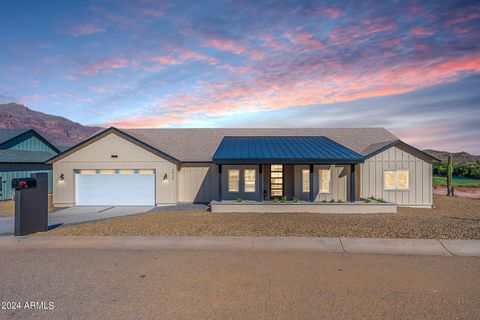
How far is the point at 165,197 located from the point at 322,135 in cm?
1344

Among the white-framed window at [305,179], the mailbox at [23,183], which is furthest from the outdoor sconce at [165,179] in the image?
the white-framed window at [305,179]

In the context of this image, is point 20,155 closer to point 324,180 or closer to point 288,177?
point 288,177

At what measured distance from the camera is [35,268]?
7.45 metres

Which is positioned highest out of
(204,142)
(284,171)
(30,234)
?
(204,142)

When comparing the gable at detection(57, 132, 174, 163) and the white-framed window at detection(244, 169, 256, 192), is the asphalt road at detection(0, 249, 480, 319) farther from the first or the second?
the gable at detection(57, 132, 174, 163)

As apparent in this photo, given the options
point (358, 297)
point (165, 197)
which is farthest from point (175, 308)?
point (165, 197)

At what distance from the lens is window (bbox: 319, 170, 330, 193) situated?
19.7 m

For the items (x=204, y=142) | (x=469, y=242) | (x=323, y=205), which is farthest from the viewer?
(x=204, y=142)

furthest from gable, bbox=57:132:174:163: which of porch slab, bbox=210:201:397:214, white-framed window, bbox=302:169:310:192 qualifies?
white-framed window, bbox=302:169:310:192

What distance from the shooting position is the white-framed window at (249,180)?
20.1 metres

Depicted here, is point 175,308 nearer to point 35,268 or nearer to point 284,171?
point 35,268

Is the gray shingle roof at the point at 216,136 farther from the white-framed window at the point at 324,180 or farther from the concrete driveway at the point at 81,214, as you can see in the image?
the concrete driveway at the point at 81,214

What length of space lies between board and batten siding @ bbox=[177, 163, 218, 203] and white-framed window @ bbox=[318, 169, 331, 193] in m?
7.13

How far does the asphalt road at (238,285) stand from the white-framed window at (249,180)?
37.8 feet
